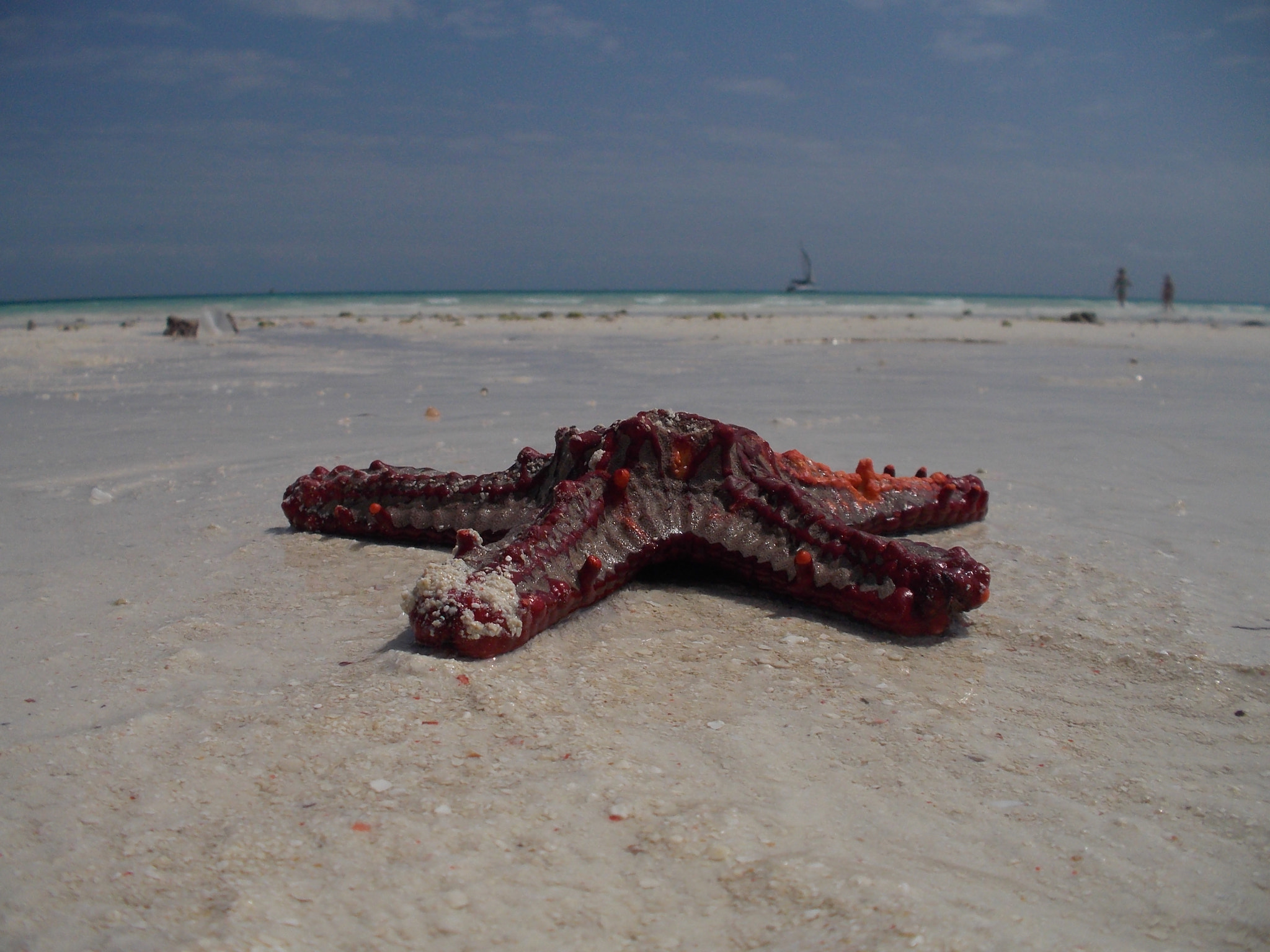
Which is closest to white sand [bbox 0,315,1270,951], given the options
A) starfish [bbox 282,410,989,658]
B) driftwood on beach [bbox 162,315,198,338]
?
starfish [bbox 282,410,989,658]

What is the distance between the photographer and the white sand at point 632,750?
2025mm

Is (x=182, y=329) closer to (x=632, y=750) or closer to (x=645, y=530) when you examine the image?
(x=645, y=530)

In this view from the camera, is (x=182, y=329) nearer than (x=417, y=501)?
No

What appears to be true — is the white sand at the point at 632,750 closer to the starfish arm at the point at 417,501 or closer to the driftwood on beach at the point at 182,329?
the starfish arm at the point at 417,501

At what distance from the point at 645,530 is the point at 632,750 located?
4.16ft

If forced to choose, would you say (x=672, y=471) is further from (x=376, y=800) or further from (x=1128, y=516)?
(x=1128, y=516)

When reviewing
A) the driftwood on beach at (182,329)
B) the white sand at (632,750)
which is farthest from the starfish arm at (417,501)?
the driftwood on beach at (182,329)

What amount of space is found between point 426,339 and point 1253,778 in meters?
20.3

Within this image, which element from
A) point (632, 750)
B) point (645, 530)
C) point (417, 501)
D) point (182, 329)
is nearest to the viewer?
point (632, 750)

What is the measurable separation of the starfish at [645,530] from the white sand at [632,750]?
14 centimetres

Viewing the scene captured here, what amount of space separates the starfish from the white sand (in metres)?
0.14

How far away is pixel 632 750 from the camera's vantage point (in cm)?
268

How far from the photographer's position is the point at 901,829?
2342 mm

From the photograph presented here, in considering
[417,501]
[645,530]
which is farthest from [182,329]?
[645,530]
